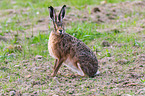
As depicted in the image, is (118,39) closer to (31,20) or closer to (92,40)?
(92,40)

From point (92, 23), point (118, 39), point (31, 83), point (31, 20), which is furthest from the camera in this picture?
point (31, 20)

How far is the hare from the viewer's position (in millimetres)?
5348

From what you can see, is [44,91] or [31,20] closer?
[44,91]

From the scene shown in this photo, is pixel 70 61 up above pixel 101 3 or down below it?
below

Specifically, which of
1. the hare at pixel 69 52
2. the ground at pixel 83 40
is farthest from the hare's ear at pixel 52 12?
the ground at pixel 83 40

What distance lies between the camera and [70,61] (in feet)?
17.9

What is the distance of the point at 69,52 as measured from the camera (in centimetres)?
547

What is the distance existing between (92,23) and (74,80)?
3.42m

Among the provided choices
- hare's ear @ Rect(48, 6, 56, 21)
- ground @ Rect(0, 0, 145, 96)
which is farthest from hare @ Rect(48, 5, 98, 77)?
ground @ Rect(0, 0, 145, 96)

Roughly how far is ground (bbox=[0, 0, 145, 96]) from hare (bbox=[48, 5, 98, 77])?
201 millimetres

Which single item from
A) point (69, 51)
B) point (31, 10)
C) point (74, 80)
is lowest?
point (74, 80)

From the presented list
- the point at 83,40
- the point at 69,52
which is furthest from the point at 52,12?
the point at 83,40

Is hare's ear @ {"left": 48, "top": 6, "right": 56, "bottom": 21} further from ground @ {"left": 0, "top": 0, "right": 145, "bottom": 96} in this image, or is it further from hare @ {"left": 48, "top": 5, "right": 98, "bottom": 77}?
ground @ {"left": 0, "top": 0, "right": 145, "bottom": 96}

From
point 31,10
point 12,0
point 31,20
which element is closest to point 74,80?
point 31,20
